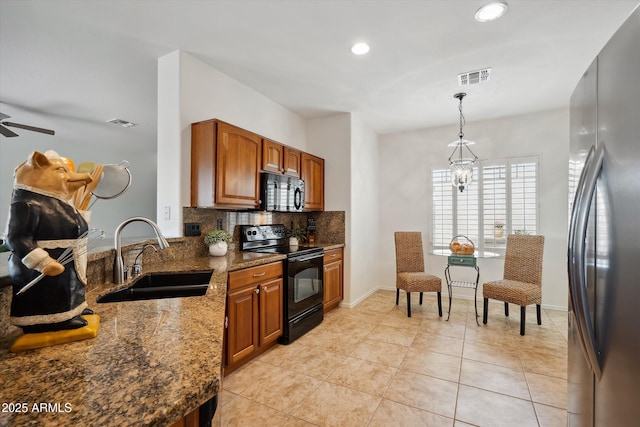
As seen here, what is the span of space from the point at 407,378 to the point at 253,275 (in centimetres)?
145

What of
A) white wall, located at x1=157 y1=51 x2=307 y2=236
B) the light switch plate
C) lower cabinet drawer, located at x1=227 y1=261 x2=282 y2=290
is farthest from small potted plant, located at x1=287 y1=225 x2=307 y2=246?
white wall, located at x1=157 y1=51 x2=307 y2=236

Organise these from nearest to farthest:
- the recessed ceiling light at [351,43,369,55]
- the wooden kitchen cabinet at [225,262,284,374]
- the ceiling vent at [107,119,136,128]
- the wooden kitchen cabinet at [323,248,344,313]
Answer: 1. the wooden kitchen cabinet at [225,262,284,374]
2. the recessed ceiling light at [351,43,369,55]
3. the wooden kitchen cabinet at [323,248,344,313]
4. the ceiling vent at [107,119,136,128]

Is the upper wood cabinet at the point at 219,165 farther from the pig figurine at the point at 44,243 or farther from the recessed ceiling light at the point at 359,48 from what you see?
the pig figurine at the point at 44,243

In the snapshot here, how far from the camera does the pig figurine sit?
0.86 metres

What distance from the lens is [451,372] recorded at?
2430 mm

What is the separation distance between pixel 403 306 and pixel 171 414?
394 centimetres

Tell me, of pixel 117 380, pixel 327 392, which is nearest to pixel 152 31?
pixel 117 380

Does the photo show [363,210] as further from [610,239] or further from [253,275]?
[610,239]

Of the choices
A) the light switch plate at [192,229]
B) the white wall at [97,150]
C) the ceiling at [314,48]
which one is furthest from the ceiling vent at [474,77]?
the white wall at [97,150]

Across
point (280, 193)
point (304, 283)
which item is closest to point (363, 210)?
point (280, 193)

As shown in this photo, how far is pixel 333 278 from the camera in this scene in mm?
3846

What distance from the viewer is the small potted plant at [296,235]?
372 centimetres

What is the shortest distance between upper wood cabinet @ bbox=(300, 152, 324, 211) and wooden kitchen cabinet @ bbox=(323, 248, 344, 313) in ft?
2.21

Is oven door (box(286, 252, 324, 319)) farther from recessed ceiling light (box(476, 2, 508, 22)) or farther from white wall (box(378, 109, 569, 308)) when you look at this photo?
recessed ceiling light (box(476, 2, 508, 22))
